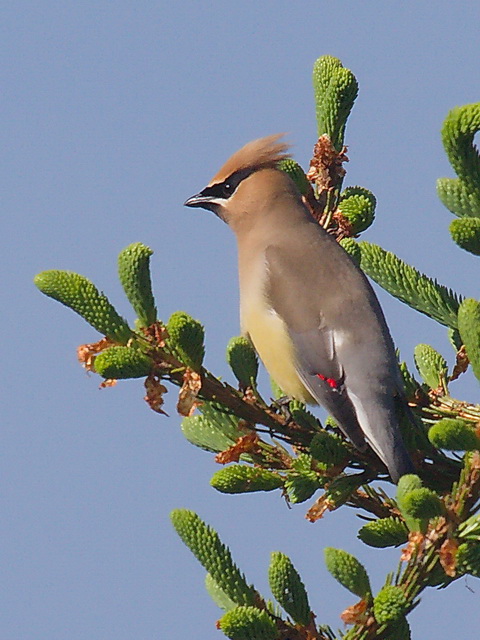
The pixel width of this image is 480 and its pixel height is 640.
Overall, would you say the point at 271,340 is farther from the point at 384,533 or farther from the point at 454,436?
the point at 454,436

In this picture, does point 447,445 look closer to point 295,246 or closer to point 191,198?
point 295,246

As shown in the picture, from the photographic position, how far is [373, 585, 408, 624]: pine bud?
1.92m

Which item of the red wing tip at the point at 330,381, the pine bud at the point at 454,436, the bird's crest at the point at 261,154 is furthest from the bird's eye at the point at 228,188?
the pine bud at the point at 454,436

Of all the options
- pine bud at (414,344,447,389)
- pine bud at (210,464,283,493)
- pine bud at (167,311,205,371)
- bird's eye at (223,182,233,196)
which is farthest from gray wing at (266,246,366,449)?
pine bud at (167,311,205,371)

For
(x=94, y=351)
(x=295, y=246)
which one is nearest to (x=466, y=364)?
(x=94, y=351)

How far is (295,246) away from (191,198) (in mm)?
812

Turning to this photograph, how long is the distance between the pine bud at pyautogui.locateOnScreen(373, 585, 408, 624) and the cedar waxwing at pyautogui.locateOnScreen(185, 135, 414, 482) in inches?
38.0

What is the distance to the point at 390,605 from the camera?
1.92 m

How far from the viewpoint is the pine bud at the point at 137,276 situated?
228 cm

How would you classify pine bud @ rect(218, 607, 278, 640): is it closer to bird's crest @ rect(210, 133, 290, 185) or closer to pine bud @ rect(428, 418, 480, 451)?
pine bud @ rect(428, 418, 480, 451)

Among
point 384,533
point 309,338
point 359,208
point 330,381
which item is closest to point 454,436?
point 384,533

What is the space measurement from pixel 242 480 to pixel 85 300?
0.54 m

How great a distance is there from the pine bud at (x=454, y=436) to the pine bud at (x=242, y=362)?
0.69 m

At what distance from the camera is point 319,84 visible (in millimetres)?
2984
